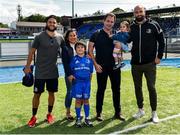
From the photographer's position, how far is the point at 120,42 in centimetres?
675

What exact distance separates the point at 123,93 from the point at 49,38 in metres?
3.92

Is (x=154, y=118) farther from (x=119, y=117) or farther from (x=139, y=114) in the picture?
(x=119, y=117)

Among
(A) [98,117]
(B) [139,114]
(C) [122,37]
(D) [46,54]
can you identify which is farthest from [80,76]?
(B) [139,114]

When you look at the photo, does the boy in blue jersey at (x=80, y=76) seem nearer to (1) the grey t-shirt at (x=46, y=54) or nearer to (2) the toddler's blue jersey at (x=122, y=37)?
(1) the grey t-shirt at (x=46, y=54)

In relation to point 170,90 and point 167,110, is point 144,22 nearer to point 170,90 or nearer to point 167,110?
point 167,110

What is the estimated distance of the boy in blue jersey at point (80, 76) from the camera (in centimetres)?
647

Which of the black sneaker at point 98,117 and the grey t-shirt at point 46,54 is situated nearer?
the grey t-shirt at point 46,54

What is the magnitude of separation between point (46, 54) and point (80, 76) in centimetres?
71

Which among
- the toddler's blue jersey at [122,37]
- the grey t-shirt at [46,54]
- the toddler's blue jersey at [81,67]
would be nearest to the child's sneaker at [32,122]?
the grey t-shirt at [46,54]

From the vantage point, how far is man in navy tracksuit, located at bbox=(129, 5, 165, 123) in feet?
21.9

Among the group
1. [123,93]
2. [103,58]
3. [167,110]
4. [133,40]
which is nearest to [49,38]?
[103,58]

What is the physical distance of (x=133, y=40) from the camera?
6836mm

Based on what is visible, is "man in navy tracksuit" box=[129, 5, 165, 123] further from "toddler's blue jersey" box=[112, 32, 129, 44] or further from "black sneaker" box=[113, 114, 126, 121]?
"black sneaker" box=[113, 114, 126, 121]

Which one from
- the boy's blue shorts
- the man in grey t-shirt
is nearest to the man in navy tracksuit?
the boy's blue shorts
